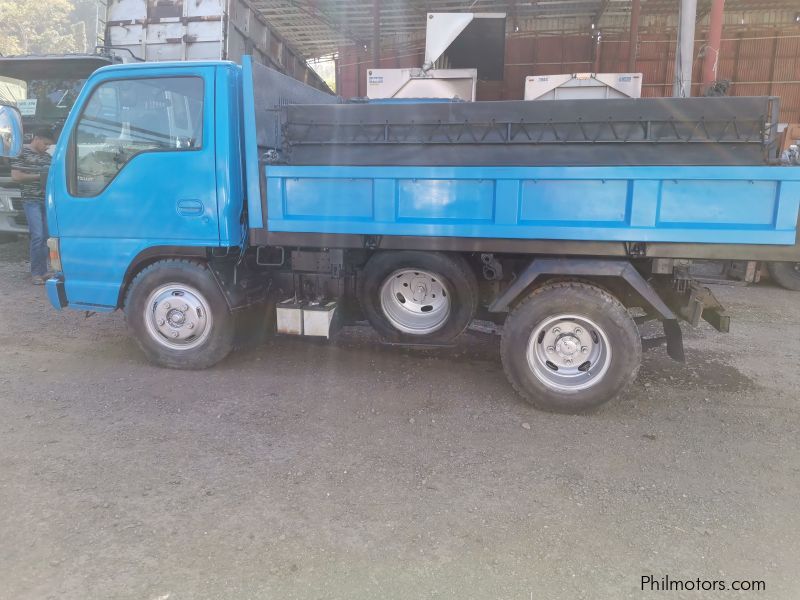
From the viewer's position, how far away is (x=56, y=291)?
483 cm

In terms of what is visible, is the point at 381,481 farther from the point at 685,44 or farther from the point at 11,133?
the point at 685,44

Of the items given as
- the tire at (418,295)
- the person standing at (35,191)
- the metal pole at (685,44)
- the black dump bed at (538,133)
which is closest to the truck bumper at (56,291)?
the black dump bed at (538,133)

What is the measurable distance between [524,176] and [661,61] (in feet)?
50.7

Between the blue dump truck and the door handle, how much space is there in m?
0.01

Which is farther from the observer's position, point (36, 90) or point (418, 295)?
point (36, 90)

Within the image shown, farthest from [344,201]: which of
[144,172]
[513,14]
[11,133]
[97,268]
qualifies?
[513,14]

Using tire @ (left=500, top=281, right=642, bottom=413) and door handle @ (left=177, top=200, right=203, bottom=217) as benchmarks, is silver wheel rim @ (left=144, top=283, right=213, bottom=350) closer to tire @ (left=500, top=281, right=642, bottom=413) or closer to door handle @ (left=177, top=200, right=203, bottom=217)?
door handle @ (left=177, top=200, right=203, bottom=217)

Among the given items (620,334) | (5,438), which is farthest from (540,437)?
(5,438)

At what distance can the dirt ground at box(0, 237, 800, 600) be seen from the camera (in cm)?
247

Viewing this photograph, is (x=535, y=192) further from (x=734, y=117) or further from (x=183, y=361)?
(x=183, y=361)

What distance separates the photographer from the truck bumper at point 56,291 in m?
4.82

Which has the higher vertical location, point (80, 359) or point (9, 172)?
point (9, 172)

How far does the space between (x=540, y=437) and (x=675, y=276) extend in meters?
1.44

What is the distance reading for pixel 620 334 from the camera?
3889 millimetres
